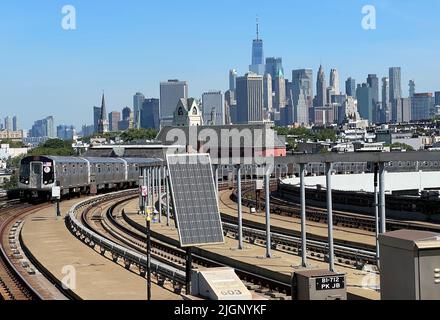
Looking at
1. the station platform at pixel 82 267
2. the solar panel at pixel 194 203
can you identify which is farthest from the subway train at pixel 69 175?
the solar panel at pixel 194 203

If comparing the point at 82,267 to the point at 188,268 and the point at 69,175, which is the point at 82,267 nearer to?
the point at 188,268

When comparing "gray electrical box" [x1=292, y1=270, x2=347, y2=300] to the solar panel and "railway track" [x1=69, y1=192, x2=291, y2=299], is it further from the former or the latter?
"railway track" [x1=69, y1=192, x2=291, y2=299]

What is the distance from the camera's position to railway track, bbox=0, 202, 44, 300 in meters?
25.0

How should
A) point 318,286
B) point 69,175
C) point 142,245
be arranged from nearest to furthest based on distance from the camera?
point 318,286 < point 142,245 < point 69,175

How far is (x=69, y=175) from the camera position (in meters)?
66.2

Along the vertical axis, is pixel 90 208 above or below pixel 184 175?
below

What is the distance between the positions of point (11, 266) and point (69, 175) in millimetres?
36165

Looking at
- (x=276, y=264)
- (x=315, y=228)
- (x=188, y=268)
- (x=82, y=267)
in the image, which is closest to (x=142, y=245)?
(x=82, y=267)

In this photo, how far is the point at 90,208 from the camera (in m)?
62.9

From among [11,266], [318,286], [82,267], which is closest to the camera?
[318,286]

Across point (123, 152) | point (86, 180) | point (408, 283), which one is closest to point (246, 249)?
point (408, 283)

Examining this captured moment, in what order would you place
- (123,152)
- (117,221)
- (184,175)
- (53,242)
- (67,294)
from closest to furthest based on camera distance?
(184,175) < (67,294) < (53,242) < (117,221) < (123,152)
